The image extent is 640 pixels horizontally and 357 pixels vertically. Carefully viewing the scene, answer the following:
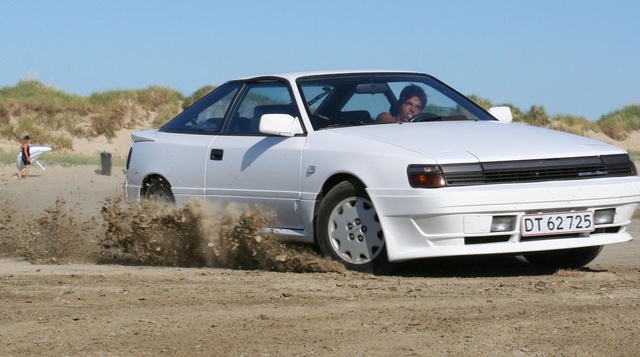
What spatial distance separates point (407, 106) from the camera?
9.20 m

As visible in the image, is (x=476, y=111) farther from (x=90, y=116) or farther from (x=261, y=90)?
(x=90, y=116)

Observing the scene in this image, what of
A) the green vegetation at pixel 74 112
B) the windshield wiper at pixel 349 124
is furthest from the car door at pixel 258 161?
the green vegetation at pixel 74 112

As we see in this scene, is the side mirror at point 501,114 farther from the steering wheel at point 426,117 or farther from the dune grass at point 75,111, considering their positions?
the dune grass at point 75,111

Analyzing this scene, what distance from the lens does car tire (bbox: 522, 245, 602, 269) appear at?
885cm

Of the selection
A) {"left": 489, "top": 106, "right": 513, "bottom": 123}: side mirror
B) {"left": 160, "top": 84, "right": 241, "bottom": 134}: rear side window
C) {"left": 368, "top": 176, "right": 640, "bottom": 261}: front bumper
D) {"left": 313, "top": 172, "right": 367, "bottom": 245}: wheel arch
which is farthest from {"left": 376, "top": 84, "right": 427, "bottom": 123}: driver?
{"left": 160, "top": 84, "right": 241, "bottom": 134}: rear side window

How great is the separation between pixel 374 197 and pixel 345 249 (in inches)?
19.0

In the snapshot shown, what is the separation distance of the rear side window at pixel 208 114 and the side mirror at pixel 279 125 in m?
0.91

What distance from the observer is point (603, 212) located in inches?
323

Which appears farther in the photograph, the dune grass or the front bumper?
the dune grass

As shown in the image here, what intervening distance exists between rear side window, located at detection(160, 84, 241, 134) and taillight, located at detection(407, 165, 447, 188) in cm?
224

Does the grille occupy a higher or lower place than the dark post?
higher

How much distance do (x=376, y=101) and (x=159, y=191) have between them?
195cm

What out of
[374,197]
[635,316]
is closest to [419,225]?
[374,197]

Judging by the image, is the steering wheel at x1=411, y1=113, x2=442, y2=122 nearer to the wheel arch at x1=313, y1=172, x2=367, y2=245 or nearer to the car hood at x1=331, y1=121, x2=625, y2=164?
the car hood at x1=331, y1=121, x2=625, y2=164
